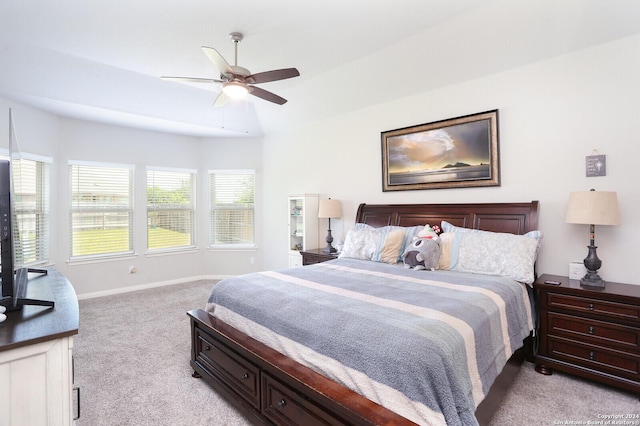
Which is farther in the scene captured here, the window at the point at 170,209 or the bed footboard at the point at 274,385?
the window at the point at 170,209

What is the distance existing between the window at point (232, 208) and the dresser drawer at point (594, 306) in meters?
4.80

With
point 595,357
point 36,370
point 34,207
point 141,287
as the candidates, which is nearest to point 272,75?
point 36,370

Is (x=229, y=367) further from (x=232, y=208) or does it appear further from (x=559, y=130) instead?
(x=232, y=208)

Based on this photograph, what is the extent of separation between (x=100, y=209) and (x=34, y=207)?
2.80ft

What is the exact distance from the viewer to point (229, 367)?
7.37 feet

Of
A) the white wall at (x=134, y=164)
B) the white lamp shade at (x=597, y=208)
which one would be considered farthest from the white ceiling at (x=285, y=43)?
the white lamp shade at (x=597, y=208)

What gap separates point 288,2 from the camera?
8.64 ft

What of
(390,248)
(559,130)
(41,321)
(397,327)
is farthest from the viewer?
(390,248)

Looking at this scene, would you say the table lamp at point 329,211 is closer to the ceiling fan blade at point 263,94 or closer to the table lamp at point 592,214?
the ceiling fan blade at point 263,94

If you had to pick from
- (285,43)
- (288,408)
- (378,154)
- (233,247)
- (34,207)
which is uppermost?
(285,43)

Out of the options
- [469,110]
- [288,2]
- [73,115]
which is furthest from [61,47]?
[469,110]

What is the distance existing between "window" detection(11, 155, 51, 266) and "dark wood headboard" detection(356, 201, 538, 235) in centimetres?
433

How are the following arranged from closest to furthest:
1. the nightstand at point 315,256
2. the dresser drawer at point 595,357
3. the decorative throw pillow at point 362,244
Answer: the dresser drawer at point 595,357
the decorative throw pillow at point 362,244
the nightstand at point 315,256

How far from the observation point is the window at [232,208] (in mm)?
6145
